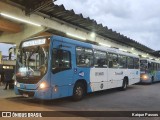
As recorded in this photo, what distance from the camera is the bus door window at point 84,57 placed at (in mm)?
12493

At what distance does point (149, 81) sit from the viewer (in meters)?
25.8

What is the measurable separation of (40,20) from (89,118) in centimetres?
995

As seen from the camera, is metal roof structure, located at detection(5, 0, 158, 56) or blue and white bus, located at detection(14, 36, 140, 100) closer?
blue and white bus, located at detection(14, 36, 140, 100)

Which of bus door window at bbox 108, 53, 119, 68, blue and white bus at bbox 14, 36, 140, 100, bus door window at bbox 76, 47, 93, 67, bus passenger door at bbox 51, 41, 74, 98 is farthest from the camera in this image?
bus door window at bbox 108, 53, 119, 68

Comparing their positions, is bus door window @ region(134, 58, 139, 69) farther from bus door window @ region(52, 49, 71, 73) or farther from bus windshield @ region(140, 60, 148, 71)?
bus door window @ region(52, 49, 71, 73)

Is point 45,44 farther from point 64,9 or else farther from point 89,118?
point 64,9

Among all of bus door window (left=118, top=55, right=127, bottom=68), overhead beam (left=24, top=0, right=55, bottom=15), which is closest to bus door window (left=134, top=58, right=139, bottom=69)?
bus door window (left=118, top=55, right=127, bottom=68)

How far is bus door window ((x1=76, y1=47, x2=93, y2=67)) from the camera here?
12493 millimetres

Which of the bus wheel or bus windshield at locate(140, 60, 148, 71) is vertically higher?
bus windshield at locate(140, 60, 148, 71)

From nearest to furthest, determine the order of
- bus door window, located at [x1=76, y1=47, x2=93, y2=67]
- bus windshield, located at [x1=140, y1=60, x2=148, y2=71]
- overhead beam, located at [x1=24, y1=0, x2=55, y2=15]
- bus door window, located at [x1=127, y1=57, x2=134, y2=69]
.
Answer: bus door window, located at [x1=76, y1=47, x2=93, y2=67], overhead beam, located at [x1=24, y1=0, x2=55, y2=15], bus door window, located at [x1=127, y1=57, x2=134, y2=69], bus windshield, located at [x1=140, y1=60, x2=148, y2=71]

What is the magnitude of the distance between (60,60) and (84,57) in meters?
2.22

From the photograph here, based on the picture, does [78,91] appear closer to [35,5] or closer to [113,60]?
[113,60]

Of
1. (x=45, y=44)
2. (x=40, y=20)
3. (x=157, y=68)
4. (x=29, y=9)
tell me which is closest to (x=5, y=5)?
(x=29, y=9)

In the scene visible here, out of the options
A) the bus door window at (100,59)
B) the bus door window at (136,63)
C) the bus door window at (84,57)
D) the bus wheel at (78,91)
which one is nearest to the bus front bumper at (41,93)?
the bus wheel at (78,91)
